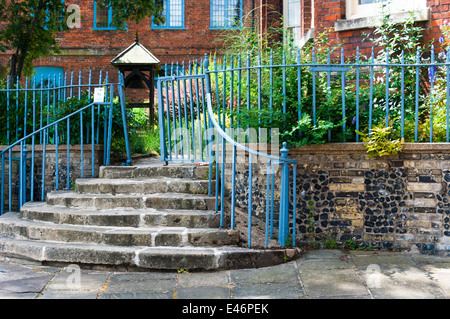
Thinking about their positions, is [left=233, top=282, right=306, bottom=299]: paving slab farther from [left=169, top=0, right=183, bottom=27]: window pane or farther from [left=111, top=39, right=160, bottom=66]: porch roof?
[left=169, top=0, right=183, bottom=27]: window pane

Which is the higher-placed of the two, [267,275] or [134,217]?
[134,217]

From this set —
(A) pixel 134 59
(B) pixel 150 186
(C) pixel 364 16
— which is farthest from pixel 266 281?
(A) pixel 134 59

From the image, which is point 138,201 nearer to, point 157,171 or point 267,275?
point 157,171

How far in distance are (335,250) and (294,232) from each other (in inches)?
20.2

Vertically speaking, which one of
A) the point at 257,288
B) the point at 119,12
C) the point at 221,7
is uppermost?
the point at 221,7

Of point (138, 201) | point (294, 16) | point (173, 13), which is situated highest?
point (173, 13)

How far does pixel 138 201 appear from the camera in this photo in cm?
580

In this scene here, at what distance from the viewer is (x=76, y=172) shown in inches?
275

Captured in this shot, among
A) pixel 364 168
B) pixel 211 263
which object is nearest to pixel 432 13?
pixel 364 168

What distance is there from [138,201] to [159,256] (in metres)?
1.20

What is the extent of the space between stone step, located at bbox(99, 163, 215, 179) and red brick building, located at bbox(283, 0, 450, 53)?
3154 mm

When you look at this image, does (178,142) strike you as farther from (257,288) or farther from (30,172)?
(257,288)

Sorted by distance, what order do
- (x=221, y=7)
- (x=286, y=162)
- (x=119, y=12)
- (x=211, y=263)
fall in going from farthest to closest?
(x=221, y=7) → (x=119, y=12) → (x=286, y=162) → (x=211, y=263)

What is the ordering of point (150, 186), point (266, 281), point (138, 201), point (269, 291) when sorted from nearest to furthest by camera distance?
point (269, 291) → point (266, 281) → point (138, 201) → point (150, 186)
